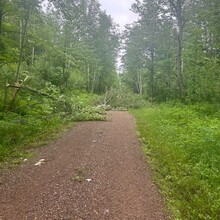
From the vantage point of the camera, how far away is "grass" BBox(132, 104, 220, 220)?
4477 mm

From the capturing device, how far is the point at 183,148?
7.64 m

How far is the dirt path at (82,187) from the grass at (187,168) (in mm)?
377

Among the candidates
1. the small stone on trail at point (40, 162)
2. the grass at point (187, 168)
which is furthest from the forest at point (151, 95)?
the small stone on trail at point (40, 162)

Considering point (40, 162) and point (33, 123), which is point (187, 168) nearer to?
point (40, 162)

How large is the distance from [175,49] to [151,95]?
214 inches

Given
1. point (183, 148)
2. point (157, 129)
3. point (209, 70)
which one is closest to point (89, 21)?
point (209, 70)

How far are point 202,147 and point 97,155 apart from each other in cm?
307

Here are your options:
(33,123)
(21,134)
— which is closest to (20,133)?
(21,134)

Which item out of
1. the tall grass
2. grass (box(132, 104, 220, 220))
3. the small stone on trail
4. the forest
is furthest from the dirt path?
the tall grass

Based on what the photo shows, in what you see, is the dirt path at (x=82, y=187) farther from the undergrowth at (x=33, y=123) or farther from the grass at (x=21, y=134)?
the undergrowth at (x=33, y=123)

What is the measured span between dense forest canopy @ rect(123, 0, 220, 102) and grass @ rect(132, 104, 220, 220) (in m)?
7.91

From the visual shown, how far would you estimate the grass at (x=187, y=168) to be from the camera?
448 cm

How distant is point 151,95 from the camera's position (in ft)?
89.8

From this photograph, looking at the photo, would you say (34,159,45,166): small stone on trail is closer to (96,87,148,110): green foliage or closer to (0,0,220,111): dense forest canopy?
(0,0,220,111): dense forest canopy
